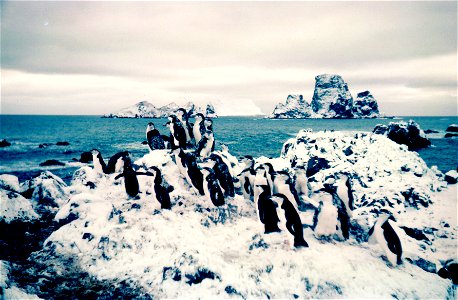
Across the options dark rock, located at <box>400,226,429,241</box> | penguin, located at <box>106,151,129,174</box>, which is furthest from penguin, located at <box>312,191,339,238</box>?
penguin, located at <box>106,151,129,174</box>

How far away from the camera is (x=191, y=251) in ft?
19.5

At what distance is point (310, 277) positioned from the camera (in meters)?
5.59

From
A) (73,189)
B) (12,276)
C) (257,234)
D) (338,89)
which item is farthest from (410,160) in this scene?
(338,89)

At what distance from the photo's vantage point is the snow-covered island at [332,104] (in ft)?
502

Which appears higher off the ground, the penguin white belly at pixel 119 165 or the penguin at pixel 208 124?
the penguin at pixel 208 124

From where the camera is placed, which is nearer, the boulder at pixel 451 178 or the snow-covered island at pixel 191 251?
the snow-covered island at pixel 191 251

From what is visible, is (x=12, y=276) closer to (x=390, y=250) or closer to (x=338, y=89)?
(x=390, y=250)

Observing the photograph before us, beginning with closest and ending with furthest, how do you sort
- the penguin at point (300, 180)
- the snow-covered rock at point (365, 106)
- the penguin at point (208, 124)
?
the penguin at point (300, 180)
the penguin at point (208, 124)
the snow-covered rock at point (365, 106)

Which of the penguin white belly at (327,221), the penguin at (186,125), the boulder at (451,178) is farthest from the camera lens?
the boulder at (451,178)

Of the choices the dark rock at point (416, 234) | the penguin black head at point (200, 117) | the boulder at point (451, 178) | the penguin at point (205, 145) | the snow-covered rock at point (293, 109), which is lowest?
the dark rock at point (416, 234)

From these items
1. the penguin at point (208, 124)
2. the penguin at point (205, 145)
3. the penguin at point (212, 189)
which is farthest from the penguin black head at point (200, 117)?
the penguin at point (212, 189)

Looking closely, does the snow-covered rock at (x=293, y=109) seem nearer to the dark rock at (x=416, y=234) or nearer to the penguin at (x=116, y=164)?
the dark rock at (x=416, y=234)

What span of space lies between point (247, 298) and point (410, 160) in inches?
544

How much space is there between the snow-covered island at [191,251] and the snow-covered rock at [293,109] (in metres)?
161
